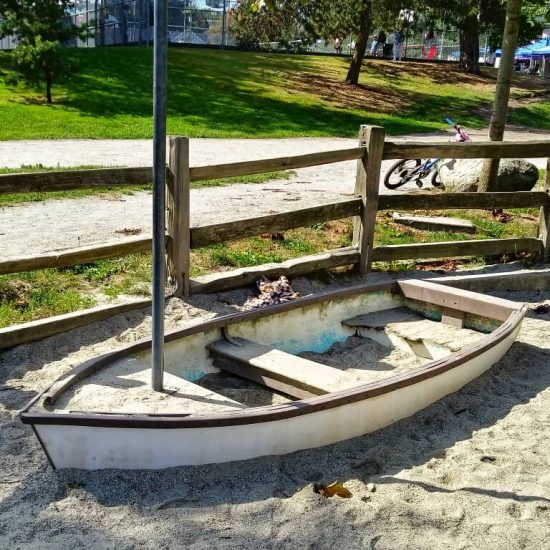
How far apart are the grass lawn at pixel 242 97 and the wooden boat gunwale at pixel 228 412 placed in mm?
11873

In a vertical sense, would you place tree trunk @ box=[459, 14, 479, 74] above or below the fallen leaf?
above

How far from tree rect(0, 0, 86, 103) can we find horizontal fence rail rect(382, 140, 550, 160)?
13.2 meters

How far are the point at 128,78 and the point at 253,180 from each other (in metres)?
12.8

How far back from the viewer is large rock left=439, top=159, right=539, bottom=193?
11.7 meters

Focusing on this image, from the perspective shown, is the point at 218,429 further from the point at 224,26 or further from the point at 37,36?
the point at 224,26

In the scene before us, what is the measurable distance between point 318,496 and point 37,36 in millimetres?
17290

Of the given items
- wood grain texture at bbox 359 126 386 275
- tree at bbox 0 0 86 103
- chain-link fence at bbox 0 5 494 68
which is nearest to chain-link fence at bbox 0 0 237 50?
chain-link fence at bbox 0 5 494 68

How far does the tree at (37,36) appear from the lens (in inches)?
736

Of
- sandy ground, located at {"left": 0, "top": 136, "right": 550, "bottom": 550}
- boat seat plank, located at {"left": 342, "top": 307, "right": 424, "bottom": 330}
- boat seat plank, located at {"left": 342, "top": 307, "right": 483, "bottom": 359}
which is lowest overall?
sandy ground, located at {"left": 0, "top": 136, "right": 550, "bottom": 550}

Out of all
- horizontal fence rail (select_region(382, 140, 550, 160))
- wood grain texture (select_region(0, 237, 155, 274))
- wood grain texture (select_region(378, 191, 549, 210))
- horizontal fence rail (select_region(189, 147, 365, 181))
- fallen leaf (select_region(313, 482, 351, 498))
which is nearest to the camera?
fallen leaf (select_region(313, 482, 351, 498))

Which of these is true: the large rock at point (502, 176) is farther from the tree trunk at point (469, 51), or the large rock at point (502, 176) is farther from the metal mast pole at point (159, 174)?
the tree trunk at point (469, 51)

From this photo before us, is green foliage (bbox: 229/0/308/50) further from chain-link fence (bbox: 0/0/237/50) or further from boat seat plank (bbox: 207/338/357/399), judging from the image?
boat seat plank (bbox: 207/338/357/399)

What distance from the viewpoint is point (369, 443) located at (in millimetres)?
4496

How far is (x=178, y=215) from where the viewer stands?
250 inches
